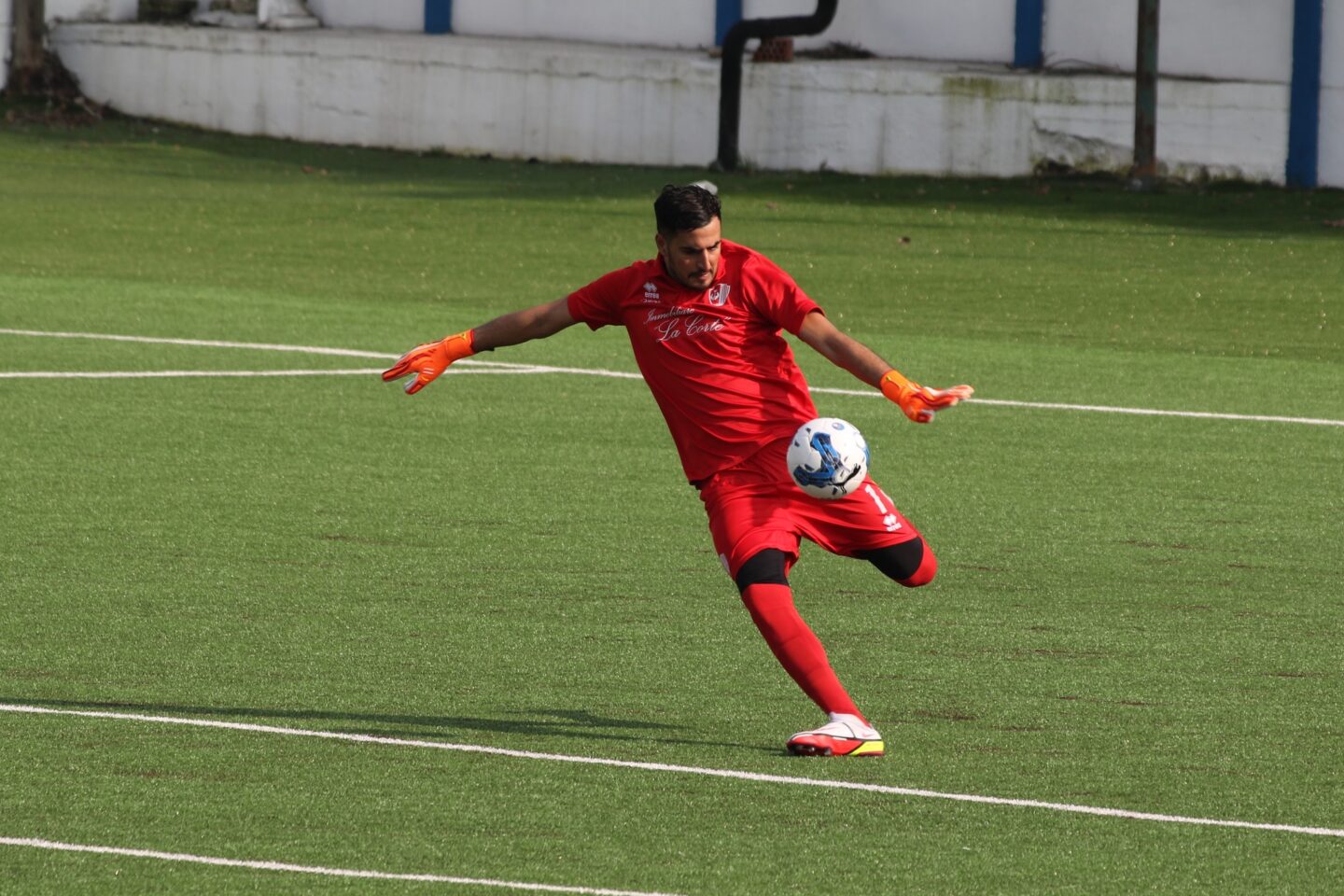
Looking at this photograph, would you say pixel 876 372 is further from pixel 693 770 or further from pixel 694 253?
pixel 693 770

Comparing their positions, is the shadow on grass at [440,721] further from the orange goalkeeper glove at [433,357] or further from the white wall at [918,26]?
the white wall at [918,26]

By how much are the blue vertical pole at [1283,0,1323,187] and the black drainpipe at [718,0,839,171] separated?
6205 mm

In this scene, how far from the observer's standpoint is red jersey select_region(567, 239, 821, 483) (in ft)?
Result: 24.4

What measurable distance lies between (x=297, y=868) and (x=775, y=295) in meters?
2.54

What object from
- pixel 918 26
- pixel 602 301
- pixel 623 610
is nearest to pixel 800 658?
pixel 602 301

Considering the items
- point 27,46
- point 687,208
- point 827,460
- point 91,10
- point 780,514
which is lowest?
point 780,514

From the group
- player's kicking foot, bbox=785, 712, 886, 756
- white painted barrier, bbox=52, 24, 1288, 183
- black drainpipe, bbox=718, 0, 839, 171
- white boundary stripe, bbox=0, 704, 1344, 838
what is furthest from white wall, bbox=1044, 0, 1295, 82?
white boundary stripe, bbox=0, 704, 1344, 838

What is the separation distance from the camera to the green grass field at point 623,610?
6211mm

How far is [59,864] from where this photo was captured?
587 cm

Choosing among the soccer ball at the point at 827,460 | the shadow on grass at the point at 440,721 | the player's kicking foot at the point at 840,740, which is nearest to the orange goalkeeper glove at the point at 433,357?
the shadow on grass at the point at 440,721

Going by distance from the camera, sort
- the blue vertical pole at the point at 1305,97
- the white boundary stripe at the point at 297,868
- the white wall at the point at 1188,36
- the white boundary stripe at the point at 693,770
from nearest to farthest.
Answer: the white boundary stripe at the point at 297,868, the white boundary stripe at the point at 693,770, the blue vertical pole at the point at 1305,97, the white wall at the point at 1188,36

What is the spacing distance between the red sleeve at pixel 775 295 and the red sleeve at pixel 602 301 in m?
0.43

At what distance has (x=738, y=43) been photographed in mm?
31453

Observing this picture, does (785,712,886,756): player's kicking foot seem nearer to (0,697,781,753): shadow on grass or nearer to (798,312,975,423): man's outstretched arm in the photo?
(0,697,781,753): shadow on grass
